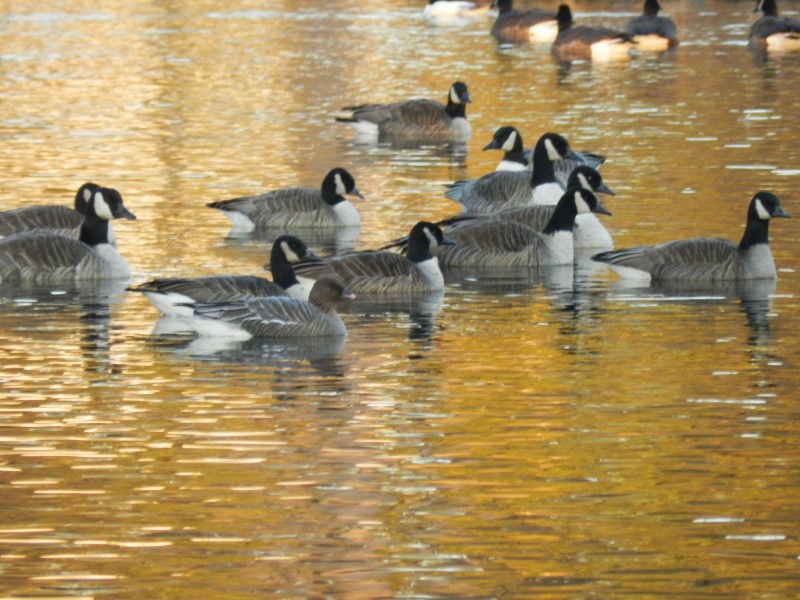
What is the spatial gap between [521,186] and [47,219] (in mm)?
6908

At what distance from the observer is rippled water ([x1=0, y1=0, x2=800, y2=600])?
1097 cm

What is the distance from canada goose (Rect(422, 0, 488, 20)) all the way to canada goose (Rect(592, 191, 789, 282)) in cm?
4752

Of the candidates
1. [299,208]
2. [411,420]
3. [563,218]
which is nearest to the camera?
[411,420]

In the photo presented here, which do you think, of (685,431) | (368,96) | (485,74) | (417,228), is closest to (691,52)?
(485,74)

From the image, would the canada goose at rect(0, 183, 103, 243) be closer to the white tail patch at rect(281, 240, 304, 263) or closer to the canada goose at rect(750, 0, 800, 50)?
the white tail patch at rect(281, 240, 304, 263)

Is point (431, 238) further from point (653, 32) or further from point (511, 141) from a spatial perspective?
point (653, 32)

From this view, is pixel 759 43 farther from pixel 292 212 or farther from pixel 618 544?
pixel 618 544

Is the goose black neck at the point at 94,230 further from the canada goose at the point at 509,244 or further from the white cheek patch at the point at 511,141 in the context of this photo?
the white cheek patch at the point at 511,141

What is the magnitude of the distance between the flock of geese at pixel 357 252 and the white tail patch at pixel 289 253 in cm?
1

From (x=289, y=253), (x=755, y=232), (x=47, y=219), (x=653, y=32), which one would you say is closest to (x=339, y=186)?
(x=47, y=219)

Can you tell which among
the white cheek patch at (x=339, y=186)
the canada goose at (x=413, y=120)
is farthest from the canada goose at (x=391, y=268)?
the canada goose at (x=413, y=120)

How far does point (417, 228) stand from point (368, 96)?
77.0 ft

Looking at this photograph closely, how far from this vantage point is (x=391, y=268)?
66.9 feet

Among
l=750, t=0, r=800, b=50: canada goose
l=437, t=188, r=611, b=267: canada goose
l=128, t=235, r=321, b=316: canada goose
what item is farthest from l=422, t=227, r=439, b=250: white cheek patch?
l=750, t=0, r=800, b=50: canada goose
